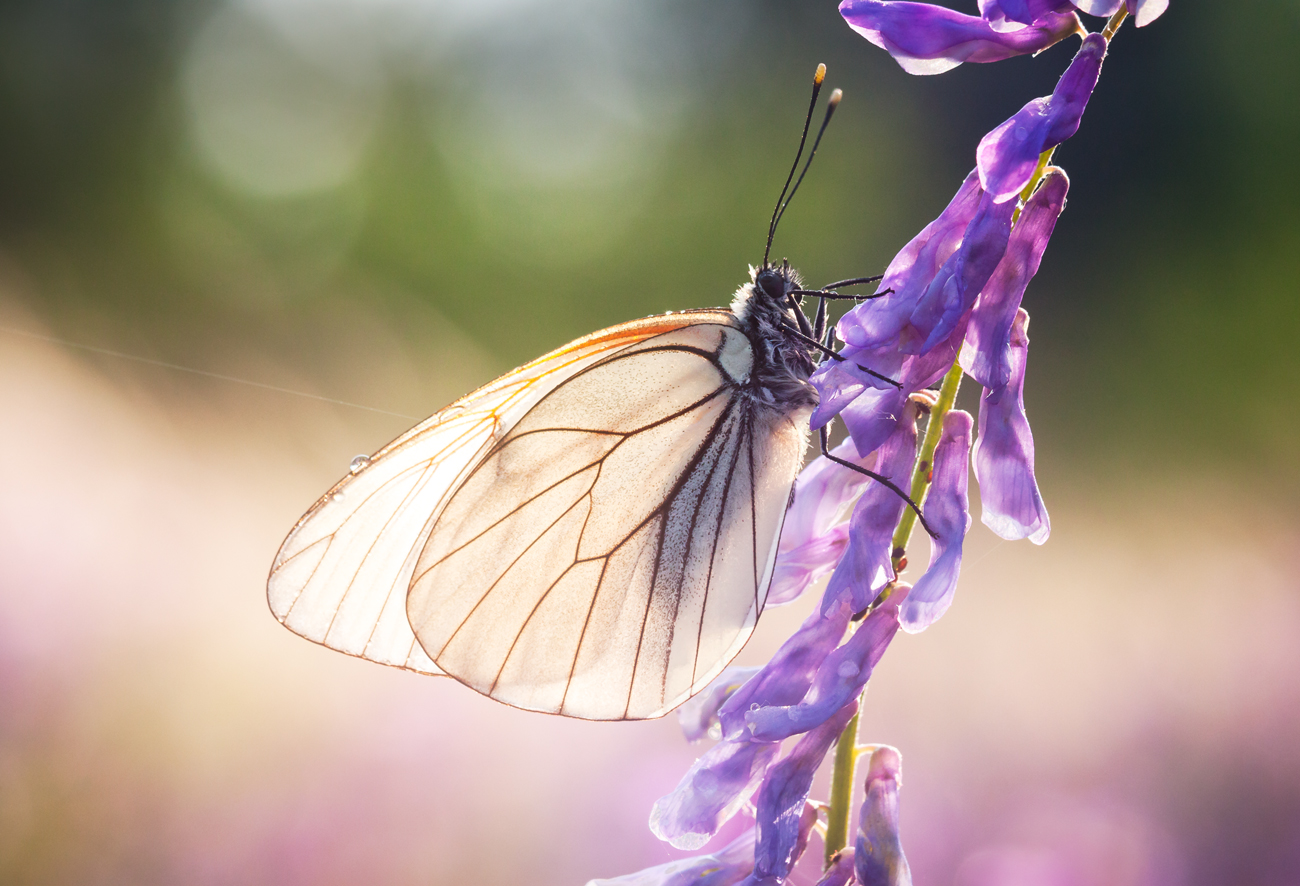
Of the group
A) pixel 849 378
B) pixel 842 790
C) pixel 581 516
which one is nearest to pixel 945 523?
pixel 849 378

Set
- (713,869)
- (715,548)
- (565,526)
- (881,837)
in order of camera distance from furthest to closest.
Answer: (565,526), (715,548), (713,869), (881,837)

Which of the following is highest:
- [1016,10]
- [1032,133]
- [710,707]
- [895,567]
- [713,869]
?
[1016,10]

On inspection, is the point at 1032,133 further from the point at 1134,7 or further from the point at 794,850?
the point at 794,850

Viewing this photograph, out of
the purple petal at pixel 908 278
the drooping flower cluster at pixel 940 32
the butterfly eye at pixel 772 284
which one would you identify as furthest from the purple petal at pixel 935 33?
the butterfly eye at pixel 772 284

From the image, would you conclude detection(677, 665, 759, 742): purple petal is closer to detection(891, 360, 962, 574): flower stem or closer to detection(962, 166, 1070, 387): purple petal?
detection(891, 360, 962, 574): flower stem

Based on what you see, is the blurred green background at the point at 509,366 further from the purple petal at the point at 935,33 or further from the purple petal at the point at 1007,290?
the purple petal at the point at 935,33

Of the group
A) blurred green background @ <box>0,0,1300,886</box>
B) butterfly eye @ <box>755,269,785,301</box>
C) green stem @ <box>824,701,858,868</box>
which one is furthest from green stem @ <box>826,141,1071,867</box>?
blurred green background @ <box>0,0,1300,886</box>

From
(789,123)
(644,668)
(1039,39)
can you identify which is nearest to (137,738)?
(644,668)
